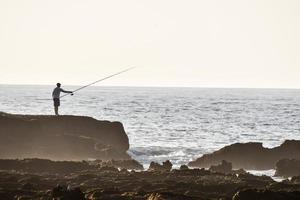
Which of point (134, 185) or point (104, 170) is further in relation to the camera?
point (104, 170)

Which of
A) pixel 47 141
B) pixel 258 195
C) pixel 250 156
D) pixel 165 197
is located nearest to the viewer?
pixel 258 195

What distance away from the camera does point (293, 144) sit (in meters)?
36.5

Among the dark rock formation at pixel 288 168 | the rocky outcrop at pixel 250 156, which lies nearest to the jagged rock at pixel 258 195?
the dark rock formation at pixel 288 168

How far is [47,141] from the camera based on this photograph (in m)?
32.6

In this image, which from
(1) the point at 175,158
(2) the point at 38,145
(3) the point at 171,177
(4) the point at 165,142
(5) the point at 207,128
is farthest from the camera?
(5) the point at 207,128

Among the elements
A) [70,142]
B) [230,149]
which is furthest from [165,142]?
[70,142]

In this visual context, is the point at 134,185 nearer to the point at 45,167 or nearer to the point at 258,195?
the point at 45,167

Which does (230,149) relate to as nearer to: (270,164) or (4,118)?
(270,164)

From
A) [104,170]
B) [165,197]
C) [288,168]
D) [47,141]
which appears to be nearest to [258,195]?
[165,197]

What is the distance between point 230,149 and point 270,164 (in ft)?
8.02

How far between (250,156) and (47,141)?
1162 centimetres

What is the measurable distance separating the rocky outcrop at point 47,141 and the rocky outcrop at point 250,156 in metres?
4.78

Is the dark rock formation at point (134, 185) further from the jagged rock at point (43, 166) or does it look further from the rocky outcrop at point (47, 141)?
the rocky outcrop at point (47, 141)

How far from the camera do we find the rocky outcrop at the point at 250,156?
34875 mm
